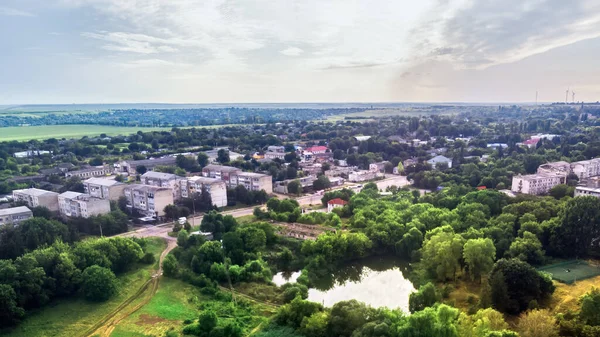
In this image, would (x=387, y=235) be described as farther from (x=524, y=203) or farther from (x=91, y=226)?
(x=91, y=226)

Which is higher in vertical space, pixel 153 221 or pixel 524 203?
pixel 524 203

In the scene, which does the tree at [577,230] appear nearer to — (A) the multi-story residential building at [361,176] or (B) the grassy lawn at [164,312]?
(B) the grassy lawn at [164,312]

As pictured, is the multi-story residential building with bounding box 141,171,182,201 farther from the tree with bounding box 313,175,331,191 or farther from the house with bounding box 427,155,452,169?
the house with bounding box 427,155,452,169

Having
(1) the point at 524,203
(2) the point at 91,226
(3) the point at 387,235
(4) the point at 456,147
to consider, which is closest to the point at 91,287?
(2) the point at 91,226

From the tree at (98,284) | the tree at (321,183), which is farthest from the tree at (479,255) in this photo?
the tree at (321,183)

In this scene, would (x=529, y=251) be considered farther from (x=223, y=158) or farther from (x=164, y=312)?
(x=223, y=158)

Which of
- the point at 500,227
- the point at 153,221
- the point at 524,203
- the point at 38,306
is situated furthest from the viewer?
the point at 153,221
